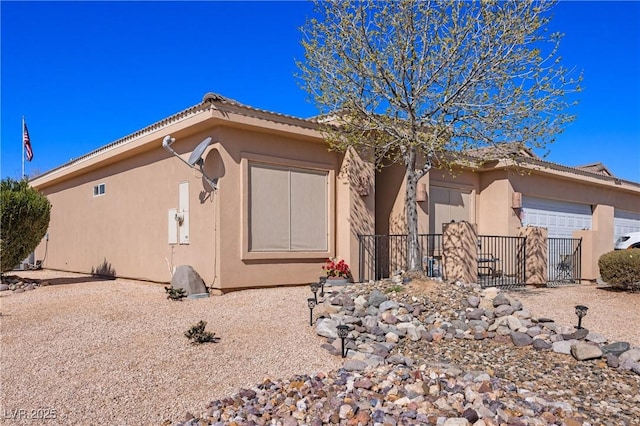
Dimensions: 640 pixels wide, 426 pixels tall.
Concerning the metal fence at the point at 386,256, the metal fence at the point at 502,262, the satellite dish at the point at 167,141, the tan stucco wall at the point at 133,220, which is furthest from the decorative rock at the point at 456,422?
the satellite dish at the point at 167,141

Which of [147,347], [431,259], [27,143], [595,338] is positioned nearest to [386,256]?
[431,259]

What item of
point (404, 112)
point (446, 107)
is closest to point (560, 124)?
point (446, 107)

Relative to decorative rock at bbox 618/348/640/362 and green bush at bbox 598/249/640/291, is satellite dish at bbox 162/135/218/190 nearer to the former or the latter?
decorative rock at bbox 618/348/640/362

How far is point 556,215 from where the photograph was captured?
16.8 metres

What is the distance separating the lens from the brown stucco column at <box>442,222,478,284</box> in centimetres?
1021

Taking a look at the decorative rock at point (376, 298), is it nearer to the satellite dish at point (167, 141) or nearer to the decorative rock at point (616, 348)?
the decorative rock at point (616, 348)

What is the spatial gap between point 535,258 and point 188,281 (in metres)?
8.21

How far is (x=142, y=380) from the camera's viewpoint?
519 cm

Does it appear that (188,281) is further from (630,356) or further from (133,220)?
(630,356)

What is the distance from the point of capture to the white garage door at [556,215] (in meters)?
15.9

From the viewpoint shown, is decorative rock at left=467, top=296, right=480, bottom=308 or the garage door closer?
decorative rock at left=467, top=296, right=480, bottom=308

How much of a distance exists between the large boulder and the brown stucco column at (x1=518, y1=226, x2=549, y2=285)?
7656 mm

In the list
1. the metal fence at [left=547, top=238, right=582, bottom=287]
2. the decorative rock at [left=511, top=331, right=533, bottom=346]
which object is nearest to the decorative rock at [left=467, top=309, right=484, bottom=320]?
the decorative rock at [left=511, top=331, right=533, bottom=346]

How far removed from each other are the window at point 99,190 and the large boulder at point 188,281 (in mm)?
5615
